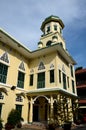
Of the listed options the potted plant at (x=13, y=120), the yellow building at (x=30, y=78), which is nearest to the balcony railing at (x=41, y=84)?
the yellow building at (x=30, y=78)

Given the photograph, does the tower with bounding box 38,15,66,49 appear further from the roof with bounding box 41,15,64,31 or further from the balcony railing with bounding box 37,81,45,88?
the balcony railing with bounding box 37,81,45,88

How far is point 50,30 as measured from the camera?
2312cm

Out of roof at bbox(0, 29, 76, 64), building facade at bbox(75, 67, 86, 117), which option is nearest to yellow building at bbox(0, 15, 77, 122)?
roof at bbox(0, 29, 76, 64)

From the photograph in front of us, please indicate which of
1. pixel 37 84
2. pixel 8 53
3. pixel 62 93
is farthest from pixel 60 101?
pixel 8 53

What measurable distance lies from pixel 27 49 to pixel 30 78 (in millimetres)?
4005

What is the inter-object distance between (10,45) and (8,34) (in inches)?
71.6

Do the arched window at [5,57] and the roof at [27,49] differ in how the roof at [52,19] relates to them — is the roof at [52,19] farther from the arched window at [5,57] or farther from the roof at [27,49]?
the arched window at [5,57]

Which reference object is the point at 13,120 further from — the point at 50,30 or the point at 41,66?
the point at 50,30

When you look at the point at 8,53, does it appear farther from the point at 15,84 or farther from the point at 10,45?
the point at 15,84

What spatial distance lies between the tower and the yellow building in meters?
1.65

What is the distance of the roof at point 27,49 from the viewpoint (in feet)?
49.4

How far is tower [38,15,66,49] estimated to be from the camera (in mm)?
21953

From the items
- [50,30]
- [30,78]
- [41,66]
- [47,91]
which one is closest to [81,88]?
[50,30]

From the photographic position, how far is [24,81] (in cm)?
1791
